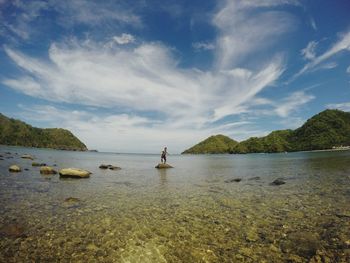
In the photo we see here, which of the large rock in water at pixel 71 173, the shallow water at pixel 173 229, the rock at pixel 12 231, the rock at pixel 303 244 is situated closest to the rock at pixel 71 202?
the shallow water at pixel 173 229

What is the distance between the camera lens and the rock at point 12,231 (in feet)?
26.8

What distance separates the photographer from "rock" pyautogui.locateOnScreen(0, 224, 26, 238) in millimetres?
8164

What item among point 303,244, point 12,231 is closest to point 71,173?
point 12,231

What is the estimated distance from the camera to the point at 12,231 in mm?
8492

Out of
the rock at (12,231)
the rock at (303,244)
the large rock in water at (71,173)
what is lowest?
the rock at (303,244)

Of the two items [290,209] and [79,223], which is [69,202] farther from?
[290,209]

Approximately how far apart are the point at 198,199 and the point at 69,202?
828 centimetres

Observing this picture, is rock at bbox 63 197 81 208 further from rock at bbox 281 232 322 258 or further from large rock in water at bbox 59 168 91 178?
large rock in water at bbox 59 168 91 178

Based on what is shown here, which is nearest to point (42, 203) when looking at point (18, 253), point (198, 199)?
point (18, 253)

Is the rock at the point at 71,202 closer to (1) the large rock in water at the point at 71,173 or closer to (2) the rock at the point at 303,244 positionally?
(2) the rock at the point at 303,244

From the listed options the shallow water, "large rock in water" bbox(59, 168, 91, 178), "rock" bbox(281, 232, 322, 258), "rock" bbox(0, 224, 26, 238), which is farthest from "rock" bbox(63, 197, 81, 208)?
"large rock in water" bbox(59, 168, 91, 178)

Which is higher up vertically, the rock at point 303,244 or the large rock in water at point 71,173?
the large rock in water at point 71,173

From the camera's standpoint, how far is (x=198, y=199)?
15.1 meters

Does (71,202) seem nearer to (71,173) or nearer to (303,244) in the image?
(303,244)
